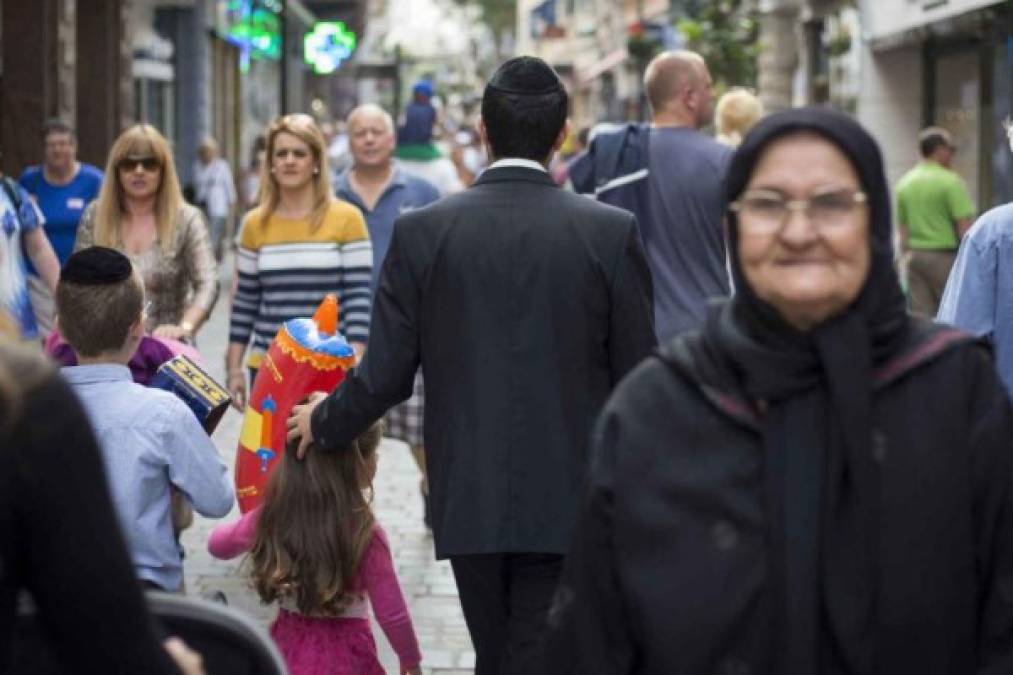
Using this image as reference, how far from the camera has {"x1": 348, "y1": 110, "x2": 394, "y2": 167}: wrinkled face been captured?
33.1 feet

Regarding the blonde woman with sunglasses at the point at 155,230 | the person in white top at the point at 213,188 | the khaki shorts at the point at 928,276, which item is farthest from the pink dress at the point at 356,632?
the person in white top at the point at 213,188

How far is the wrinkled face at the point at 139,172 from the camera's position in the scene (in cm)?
867

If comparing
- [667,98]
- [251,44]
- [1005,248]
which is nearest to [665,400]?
[1005,248]

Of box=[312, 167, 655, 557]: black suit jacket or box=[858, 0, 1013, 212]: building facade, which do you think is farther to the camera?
box=[858, 0, 1013, 212]: building facade

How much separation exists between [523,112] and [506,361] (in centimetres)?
67

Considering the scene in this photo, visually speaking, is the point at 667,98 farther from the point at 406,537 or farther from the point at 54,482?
the point at 54,482

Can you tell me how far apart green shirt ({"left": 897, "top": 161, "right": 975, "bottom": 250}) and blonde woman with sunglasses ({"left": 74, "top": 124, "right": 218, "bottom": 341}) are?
371 inches

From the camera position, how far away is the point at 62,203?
11.6 m

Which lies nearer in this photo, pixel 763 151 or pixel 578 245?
pixel 763 151

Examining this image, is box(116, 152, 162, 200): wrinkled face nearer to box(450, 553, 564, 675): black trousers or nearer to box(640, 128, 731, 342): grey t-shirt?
box(640, 128, 731, 342): grey t-shirt

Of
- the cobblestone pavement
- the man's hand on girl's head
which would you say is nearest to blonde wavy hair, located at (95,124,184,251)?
the cobblestone pavement

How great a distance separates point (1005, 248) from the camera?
227 inches

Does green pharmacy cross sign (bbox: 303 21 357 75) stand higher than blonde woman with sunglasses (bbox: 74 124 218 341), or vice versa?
green pharmacy cross sign (bbox: 303 21 357 75)

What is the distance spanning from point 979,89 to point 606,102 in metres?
46.7
